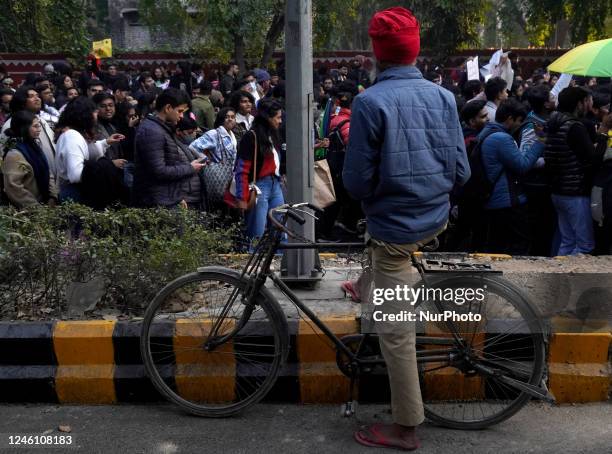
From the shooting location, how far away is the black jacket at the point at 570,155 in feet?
20.2

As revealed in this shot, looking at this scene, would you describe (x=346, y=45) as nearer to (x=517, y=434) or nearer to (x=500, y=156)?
(x=500, y=156)

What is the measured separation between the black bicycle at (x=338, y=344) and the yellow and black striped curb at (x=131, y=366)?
0.05 m

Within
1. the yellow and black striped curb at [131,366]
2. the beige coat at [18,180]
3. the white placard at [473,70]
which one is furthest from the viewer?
the white placard at [473,70]

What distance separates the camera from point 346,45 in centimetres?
3841

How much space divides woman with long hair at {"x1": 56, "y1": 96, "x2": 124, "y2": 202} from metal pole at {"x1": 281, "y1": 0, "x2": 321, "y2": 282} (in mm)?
2347

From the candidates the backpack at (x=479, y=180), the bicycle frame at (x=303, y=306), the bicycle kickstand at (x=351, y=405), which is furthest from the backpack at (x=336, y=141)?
the bicycle kickstand at (x=351, y=405)

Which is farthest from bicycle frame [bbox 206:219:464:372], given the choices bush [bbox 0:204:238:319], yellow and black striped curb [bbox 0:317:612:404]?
bush [bbox 0:204:238:319]

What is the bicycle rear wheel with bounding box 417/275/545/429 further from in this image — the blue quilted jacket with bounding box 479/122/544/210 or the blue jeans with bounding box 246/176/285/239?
the blue jeans with bounding box 246/176/285/239

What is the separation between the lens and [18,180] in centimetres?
632

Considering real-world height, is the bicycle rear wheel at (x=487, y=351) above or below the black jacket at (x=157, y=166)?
below

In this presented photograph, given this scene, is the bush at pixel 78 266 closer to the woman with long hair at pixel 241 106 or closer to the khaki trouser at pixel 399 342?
the khaki trouser at pixel 399 342

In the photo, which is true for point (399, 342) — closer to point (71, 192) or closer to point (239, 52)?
point (71, 192)

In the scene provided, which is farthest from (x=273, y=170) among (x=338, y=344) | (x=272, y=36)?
(x=272, y=36)

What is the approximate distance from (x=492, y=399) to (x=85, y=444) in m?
1.99
